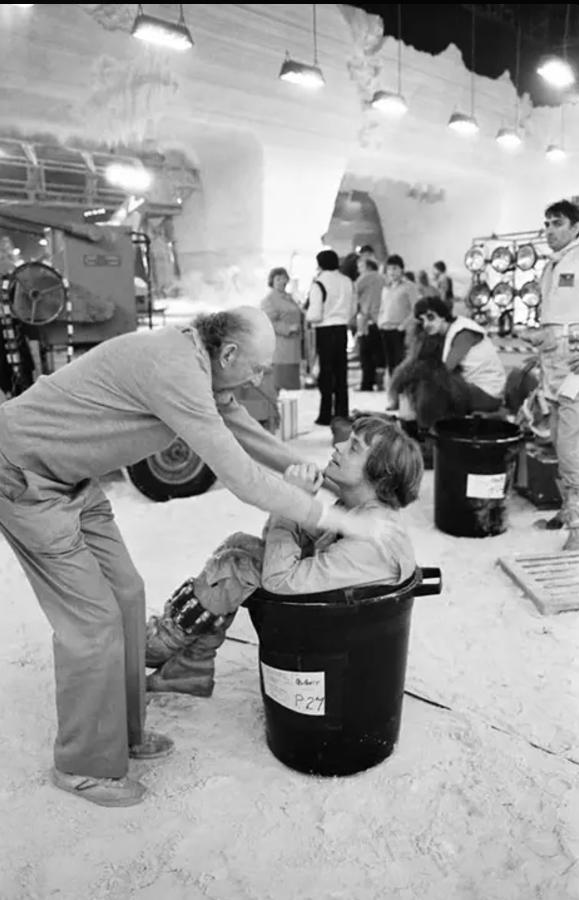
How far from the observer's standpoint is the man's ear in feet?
5.76

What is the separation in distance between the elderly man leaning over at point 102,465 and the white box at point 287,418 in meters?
4.09

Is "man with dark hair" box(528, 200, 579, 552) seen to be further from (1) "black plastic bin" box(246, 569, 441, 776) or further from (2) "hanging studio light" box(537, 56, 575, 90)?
(2) "hanging studio light" box(537, 56, 575, 90)

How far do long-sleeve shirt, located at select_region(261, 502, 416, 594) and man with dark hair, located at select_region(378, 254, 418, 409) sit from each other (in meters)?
5.93

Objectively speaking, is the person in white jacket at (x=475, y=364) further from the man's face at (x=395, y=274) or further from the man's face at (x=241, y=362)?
the man's face at (x=395, y=274)

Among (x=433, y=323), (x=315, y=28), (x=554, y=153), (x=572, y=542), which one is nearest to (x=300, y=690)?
(x=572, y=542)

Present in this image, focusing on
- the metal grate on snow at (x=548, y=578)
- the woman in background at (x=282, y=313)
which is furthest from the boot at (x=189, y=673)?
the woman in background at (x=282, y=313)

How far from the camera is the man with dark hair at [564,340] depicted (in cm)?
341

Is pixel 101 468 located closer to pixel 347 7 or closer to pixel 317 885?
pixel 317 885

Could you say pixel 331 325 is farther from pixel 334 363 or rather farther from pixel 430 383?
pixel 430 383

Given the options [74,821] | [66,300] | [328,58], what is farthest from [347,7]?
[74,821]

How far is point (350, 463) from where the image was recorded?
2.01 m

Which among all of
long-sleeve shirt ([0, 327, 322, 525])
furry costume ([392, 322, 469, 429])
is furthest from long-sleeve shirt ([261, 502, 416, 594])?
furry costume ([392, 322, 469, 429])

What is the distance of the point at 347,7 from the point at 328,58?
640 millimetres

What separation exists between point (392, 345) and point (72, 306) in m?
4.33
